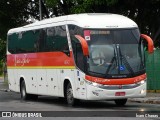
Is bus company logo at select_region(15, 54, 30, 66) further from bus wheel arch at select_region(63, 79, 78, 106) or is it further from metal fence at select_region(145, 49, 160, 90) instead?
metal fence at select_region(145, 49, 160, 90)

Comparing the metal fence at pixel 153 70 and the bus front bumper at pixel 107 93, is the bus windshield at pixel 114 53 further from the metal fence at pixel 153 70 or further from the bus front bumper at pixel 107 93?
the metal fence at pixel 153 70

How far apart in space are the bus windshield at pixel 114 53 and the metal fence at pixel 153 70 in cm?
815

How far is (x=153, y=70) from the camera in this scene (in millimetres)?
29047

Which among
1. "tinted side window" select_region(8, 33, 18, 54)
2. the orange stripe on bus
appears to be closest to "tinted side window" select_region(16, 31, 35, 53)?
"tinted side window" select_region(8, 33, 18, 54)

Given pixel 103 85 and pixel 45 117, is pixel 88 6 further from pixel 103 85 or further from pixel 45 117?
pixel 45 117

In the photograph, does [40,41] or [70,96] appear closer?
[70,96]

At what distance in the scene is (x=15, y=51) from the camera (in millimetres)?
28453

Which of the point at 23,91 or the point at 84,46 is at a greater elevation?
the point at 84,46

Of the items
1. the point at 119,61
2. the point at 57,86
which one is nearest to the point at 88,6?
the point at 57,86

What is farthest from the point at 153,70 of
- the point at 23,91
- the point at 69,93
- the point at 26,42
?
the point at 69,93

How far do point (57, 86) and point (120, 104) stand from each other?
2.78 m

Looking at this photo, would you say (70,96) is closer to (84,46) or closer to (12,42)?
(84,46)

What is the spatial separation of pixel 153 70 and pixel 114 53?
905 cm

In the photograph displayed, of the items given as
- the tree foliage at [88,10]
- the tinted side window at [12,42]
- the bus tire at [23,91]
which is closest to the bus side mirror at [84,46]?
the bus tire at [23,91]
